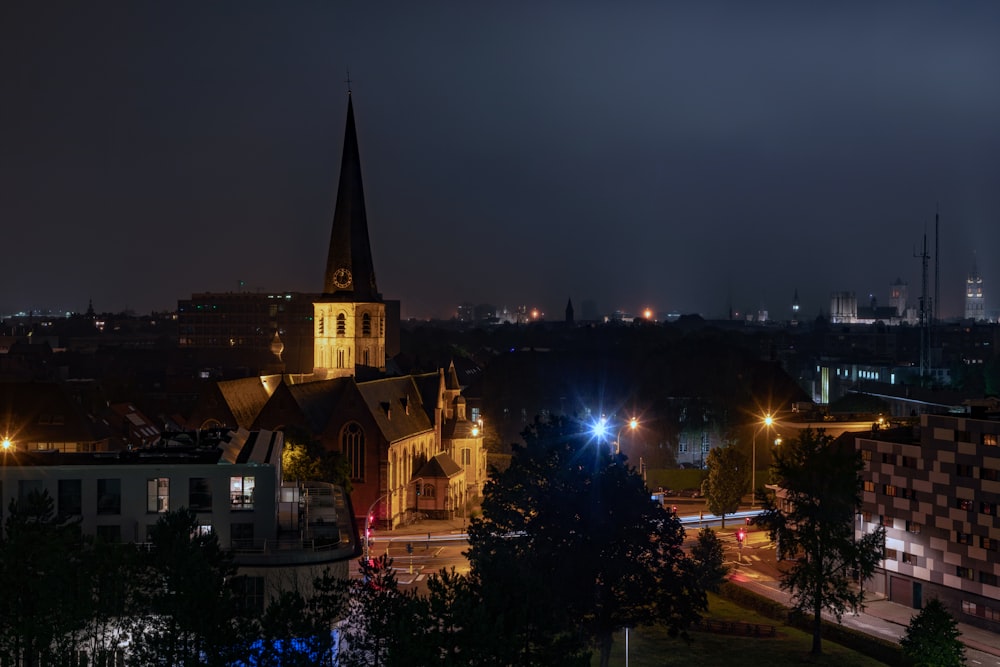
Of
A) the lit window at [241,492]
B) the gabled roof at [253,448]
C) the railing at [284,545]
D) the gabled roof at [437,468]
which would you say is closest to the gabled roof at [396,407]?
the gabled roof at [437,468]

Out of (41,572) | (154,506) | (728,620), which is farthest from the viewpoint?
(728,620)

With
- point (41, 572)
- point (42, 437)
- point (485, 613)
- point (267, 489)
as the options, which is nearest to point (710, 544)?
point (267, 489)

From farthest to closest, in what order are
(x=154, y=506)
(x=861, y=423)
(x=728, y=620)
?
1. (x=861, y=423)
2. (x=728, y=620)
3. (x=154, y=506)

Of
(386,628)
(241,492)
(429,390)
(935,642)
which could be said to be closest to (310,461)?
(429,390)

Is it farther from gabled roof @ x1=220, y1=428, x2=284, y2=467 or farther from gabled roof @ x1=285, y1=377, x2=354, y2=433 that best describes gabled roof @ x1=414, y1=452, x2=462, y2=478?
gabled roof @ x1=220, y1=428, x2=284, y2=467

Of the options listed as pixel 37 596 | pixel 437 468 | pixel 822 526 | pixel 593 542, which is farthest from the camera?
pixel 437 468

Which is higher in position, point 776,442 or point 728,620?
point 776,442

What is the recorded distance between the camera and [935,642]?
4984cm

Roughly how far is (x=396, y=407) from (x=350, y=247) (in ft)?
74.0

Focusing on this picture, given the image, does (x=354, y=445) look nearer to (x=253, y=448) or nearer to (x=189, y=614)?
(x=253, y=448)

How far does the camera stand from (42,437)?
297ft

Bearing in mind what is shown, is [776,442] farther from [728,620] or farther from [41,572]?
[41,572]

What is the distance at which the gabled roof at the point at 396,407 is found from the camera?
90.6 metres

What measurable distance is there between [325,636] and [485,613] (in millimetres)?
5035
